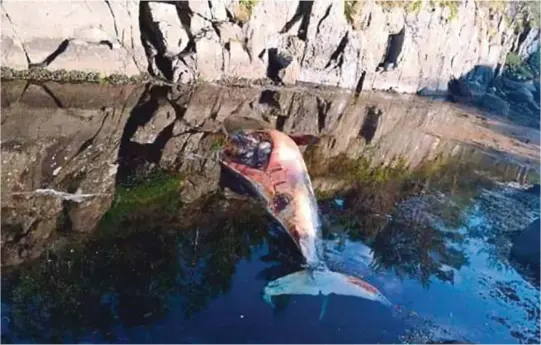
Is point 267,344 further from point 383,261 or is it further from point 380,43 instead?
point 380,43

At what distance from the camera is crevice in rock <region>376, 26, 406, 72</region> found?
33906 millimetres

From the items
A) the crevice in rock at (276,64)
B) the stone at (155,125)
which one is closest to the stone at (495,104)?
the crevice in rock at (276,64)

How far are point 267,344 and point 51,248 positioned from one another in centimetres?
410

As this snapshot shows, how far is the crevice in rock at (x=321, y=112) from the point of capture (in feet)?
73.7

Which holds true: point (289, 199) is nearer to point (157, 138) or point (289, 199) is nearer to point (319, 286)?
point (319, 286)

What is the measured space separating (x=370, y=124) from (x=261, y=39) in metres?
6.76

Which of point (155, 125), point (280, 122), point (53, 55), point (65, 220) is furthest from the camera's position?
point (53, 55)

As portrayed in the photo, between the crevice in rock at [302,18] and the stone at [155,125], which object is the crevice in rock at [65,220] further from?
the crevice in rock at [302,18]

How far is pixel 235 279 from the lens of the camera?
34.4 feet

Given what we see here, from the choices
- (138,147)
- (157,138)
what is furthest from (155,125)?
(138,147)

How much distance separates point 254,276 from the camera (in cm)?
1062

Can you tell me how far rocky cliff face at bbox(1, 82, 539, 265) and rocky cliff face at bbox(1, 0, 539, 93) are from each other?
54.5 inches

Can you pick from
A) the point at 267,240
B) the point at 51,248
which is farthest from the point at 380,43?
the point at 51,248

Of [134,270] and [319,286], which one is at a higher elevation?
[319,286]
